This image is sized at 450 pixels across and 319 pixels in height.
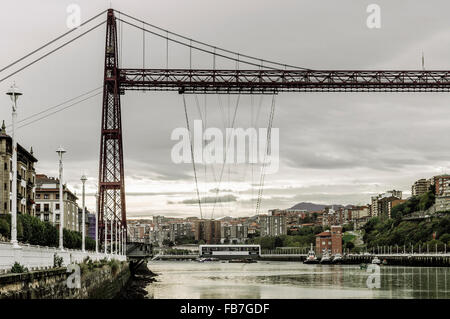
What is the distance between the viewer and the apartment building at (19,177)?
6900 cm

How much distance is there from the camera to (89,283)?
3272 centimetres

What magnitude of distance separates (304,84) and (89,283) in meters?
31.5

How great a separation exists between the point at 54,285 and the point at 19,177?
53.3m

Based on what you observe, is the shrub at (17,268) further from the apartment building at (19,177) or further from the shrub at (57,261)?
the apartment building at (19,177)

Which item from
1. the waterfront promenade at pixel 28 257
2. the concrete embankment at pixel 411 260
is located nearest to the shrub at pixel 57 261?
the waterfront promenade at pixel 28 257

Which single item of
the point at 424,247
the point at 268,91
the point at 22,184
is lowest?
the point at 424,247

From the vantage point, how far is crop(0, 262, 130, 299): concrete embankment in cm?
1847

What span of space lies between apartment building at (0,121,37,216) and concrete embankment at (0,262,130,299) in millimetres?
29387

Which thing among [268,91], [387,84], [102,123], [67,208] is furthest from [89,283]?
[67,208]

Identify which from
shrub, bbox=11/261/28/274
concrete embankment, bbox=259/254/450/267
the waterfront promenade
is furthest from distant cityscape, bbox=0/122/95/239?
concrete embankment, bbox=259/254/450/267

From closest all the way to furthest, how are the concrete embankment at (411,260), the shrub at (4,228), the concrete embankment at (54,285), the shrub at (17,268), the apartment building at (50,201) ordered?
1. the concrete embankment at (54,285)
2. the shrub at (17,268)
3. the shrub at (4,228)
4. the apartment building at (50,201)
5. the concrete embankment at (411,260)

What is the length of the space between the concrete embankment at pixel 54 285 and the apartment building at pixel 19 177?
96.4 feet

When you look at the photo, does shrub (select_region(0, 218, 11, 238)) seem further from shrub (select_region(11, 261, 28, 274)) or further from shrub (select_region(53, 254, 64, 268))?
shrub (select_region(11, 261, 28, 274))
